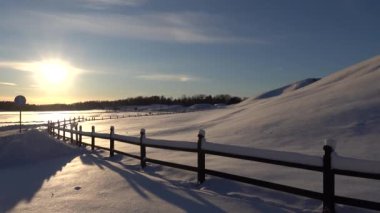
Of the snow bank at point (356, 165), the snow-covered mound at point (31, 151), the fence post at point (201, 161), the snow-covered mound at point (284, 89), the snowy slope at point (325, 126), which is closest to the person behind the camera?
the snow bank at point (356, 165)

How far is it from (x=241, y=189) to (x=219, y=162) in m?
4.00

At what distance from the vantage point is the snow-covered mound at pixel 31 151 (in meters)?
18.2

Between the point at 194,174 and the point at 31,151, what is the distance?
10628mm

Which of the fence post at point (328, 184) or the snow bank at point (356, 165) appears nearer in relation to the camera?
the snow bank at point (356, 165)

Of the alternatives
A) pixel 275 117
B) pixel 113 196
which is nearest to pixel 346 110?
pixel 275 117

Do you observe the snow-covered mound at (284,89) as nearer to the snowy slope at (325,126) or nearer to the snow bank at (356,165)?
the snowy slope at (325,126)

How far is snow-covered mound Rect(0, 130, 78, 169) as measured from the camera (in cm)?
1819

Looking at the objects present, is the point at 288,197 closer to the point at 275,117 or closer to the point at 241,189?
the point at 241,189

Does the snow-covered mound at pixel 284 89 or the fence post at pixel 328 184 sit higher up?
the snow-covered mound at pixel 284 89

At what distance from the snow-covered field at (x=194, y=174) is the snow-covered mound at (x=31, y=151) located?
1.5 inches

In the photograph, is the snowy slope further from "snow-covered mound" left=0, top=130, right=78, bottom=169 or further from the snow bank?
"snow-covered mound" left=0, top=130, right=78, bottom=169

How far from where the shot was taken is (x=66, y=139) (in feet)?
98.5

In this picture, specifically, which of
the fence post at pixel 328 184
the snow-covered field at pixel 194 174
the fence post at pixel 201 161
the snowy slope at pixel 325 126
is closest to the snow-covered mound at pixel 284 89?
the snowy slope at pixel 325 126

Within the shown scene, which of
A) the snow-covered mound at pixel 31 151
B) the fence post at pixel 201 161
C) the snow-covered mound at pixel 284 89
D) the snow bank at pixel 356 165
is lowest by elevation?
the snow-covered mound at pixel 31 151
